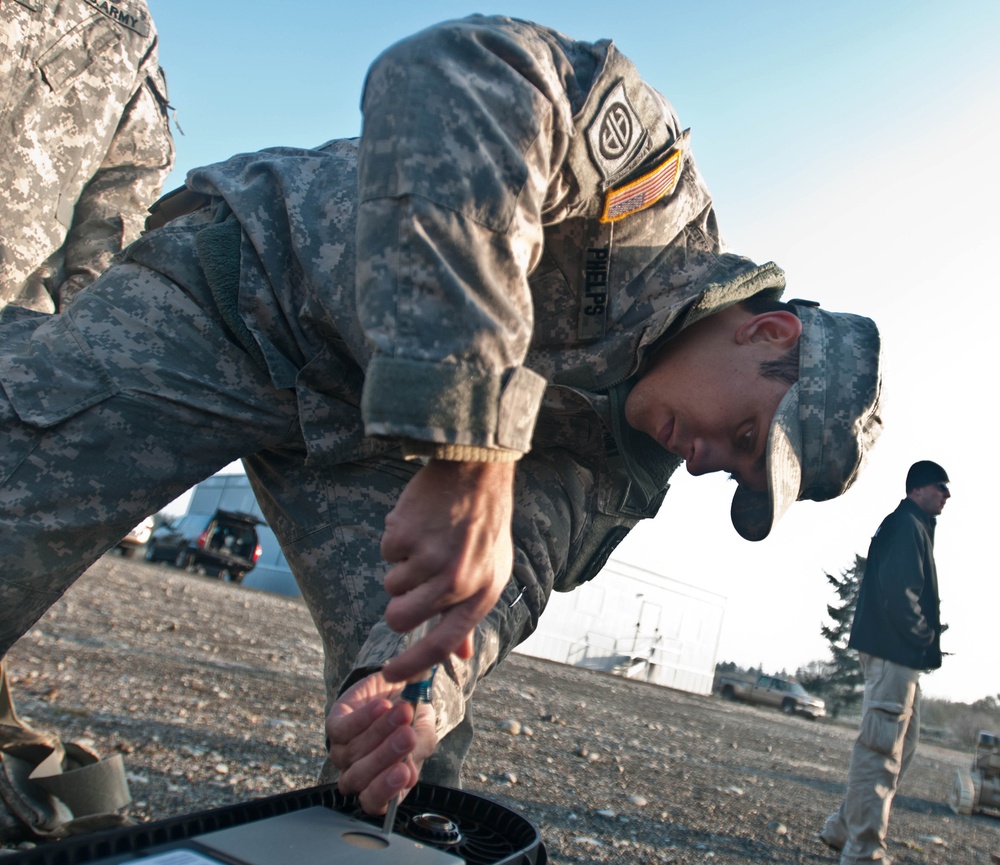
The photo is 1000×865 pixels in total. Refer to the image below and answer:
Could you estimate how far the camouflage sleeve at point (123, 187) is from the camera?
2.83m

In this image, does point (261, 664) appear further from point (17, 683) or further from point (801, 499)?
point (801, 499)

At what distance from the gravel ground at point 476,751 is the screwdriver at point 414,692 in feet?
3.48

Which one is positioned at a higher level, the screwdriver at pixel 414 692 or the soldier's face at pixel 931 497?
the soldier's face at pixel 931 497

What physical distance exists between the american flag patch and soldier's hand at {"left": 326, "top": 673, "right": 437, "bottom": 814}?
1.00 meters

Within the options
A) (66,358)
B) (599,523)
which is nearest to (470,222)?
(66,358)

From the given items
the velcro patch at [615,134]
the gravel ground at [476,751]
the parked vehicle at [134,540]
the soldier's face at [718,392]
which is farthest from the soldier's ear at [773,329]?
the parked vehicle at [134,540]

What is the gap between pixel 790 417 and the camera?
1.73 m

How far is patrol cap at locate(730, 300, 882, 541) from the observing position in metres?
1.74

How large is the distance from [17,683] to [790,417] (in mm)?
3033

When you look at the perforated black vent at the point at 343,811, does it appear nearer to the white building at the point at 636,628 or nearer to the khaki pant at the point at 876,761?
the khaki pant at the point at 876,761

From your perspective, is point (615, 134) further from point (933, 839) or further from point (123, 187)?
point (933, 839)

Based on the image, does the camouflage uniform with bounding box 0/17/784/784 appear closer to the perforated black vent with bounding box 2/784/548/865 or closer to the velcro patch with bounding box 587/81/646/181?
the velcro patch with bounding box 587/81/646/181

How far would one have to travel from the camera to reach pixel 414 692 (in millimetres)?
1265

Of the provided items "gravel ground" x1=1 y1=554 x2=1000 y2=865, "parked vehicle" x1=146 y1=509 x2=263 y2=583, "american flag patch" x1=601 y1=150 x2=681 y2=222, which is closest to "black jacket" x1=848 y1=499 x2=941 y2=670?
"gravel ground" x1=1 y1=554 x2=1000 y2=865
